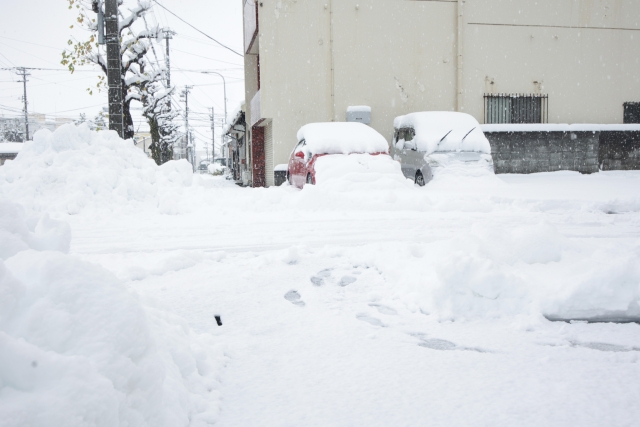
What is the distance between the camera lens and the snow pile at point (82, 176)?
7.48 m

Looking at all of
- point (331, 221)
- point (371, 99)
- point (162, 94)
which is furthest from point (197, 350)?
point (162, 94)

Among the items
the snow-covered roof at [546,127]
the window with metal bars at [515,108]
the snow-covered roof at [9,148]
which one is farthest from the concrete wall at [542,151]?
the snow-covered roof at [9,148]

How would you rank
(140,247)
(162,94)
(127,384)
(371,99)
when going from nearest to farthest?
(127,384) < (140,247) < (371,99) < (162,94)

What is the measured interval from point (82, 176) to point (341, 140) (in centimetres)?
488

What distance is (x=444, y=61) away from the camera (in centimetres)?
1549

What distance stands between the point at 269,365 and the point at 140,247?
3223 mm

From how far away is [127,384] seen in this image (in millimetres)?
1564

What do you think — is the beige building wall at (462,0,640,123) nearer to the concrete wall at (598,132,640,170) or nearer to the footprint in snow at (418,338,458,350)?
the concrete wall at (598,132,640,170)

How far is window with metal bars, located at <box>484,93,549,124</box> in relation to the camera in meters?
15.9

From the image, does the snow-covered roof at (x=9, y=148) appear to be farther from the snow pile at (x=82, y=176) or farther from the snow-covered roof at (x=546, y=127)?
the snow-covered roof at (x=546, y=127)

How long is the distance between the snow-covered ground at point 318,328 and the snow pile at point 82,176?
6.42ft

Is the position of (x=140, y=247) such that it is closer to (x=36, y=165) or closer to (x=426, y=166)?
(x=36, y=165)

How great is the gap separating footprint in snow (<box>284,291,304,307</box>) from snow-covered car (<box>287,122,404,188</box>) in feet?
18.1

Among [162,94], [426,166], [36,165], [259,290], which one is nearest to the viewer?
[259,290]
